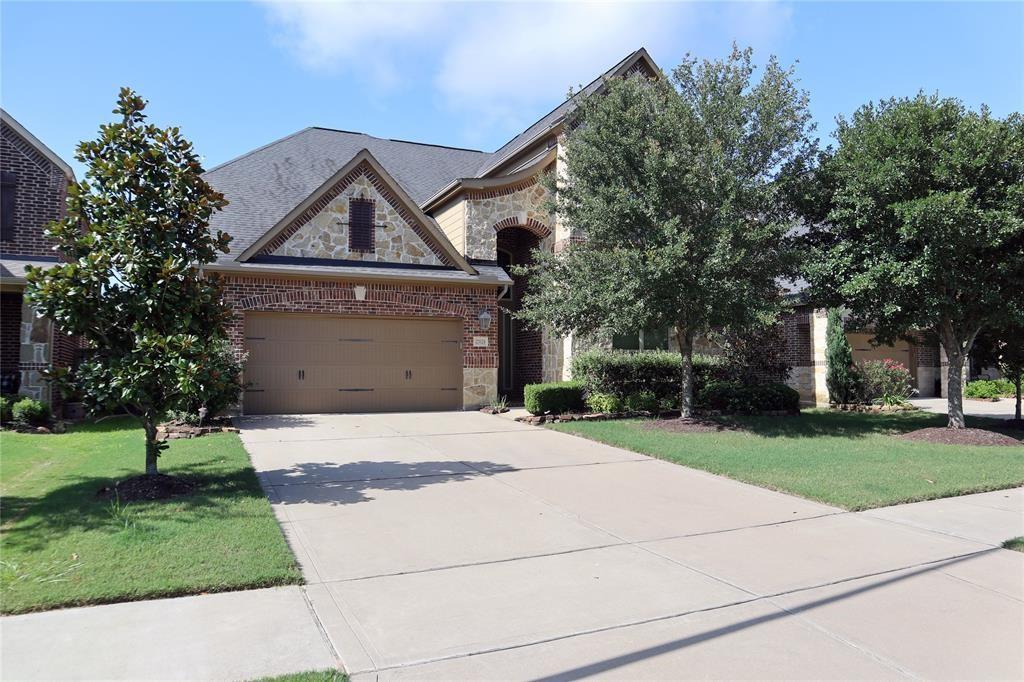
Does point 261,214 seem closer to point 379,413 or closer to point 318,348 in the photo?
point 318,348

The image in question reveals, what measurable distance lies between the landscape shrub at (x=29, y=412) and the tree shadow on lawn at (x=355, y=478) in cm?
711

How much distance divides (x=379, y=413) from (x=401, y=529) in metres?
9.82

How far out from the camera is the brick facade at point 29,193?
48.8 feet

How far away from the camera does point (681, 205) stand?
1302 cm

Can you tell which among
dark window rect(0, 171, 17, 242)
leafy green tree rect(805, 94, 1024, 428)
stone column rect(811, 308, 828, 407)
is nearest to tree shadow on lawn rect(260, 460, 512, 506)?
leafy green tree rect(805, 94, 1024, 428)

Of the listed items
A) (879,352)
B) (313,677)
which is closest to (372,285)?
Answer: (313,677)

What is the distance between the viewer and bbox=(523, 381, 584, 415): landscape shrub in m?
14.8

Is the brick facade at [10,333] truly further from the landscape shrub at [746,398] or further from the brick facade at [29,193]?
the landscape shrub at [746,398]

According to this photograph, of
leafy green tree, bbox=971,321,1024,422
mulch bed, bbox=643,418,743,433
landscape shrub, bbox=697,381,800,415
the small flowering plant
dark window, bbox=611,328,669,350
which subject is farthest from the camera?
the small flowering plant

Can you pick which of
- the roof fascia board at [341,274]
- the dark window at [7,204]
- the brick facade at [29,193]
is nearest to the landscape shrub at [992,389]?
the roof fascia board at [341,274]

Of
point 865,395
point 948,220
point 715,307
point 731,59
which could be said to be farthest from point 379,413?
point 865,395

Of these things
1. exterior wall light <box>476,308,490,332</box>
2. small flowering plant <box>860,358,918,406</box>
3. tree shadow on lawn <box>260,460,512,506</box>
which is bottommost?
tree shadow on lawn <box>260,460,512,506</box>

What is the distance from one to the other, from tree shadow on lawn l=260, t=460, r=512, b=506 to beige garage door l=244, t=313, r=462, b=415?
6.44 metres

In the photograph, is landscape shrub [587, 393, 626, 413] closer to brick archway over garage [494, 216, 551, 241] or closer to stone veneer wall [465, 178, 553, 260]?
stone veneer wall [465, 178, 553, 260]
